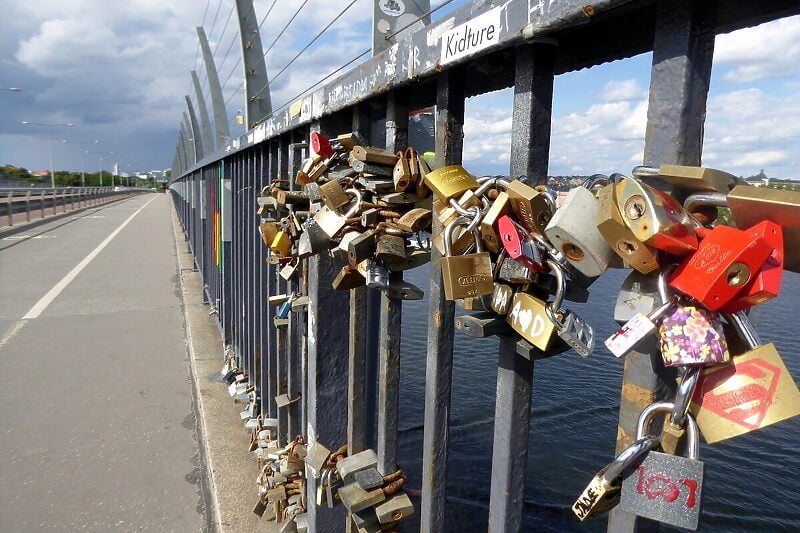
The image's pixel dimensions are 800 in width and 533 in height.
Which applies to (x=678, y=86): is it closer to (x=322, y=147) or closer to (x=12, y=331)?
(x=322, y=147)

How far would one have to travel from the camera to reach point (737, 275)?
0.60 m

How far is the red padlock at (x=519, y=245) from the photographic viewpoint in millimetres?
836

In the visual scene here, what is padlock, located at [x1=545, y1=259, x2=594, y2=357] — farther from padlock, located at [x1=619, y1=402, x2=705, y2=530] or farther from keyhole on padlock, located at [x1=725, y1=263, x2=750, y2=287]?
keyhole on padlock, located at [x1=725, y1=263, x2=750, y2=287]

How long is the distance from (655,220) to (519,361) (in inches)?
18.7

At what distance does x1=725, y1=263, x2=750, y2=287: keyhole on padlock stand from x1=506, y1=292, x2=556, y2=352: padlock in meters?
0.26

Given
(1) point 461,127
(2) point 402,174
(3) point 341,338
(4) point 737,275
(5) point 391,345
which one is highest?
(1) point 461,127

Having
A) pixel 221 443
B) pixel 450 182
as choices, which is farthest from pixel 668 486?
pixel 221 443

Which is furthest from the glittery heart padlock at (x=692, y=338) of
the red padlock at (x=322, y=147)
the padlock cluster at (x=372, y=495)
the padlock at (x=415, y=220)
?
the red padlock at (x=322, y=147)

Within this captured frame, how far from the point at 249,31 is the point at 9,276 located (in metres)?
8.42

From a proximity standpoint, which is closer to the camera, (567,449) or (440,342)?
(440,342)

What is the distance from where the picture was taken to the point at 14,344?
19.6 feet

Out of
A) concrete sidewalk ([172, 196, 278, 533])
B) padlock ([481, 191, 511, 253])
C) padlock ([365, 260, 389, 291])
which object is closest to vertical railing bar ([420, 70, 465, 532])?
padlock ([365, 260, 389, 291])

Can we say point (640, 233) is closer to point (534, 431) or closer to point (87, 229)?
point (534, 431)

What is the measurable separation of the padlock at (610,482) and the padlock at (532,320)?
0.18m
